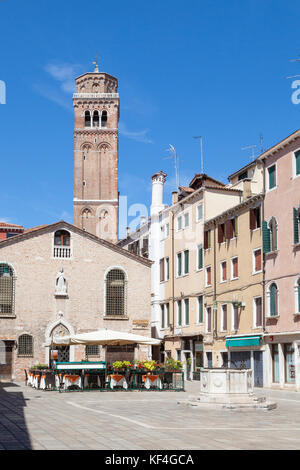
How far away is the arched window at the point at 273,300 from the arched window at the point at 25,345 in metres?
14.7

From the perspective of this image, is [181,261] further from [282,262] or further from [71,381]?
[71,381]

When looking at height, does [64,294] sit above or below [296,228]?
below

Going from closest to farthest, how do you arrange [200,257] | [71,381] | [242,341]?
[71,381]
[242,341]
[200,257]

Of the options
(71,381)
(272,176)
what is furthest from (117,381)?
(272,176)

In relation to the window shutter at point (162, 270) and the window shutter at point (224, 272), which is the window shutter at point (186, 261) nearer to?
the window shutter at point (162, 270)

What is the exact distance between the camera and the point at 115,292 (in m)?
41.6

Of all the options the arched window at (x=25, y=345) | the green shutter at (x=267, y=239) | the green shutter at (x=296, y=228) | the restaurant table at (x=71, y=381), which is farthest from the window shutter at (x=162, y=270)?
the restaurant table at (x=71, y=381)

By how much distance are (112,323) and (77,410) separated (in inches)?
946

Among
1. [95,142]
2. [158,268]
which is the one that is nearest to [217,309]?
[158,268]

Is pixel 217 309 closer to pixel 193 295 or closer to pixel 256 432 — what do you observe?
pixel 193 295

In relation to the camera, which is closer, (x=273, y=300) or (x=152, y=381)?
(x=152, y=381)

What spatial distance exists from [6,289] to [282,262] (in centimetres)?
1680

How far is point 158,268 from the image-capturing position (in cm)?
4728

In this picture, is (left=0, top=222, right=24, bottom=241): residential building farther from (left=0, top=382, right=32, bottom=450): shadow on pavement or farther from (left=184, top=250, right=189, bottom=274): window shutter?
(left=0, top=382, right=32, bottom=450): shadow on pavement
